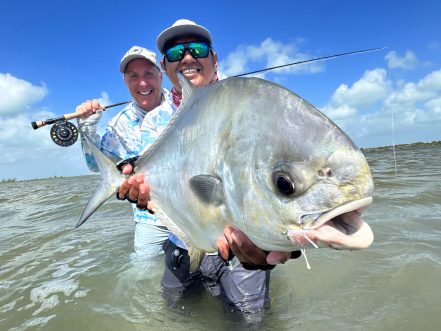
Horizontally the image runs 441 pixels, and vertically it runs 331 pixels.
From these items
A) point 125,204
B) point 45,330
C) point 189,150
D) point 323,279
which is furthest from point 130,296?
point 125,204

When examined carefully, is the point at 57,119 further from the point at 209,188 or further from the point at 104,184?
the point at 209,188

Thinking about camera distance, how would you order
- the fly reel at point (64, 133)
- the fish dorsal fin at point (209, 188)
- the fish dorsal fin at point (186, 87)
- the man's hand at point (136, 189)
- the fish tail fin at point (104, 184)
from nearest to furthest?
the fish dorsal fin at point (209, 188)
the fish dorsal fin at point (186, 87)
the man's hand at point (136, 189)
the fish tail fin at point (104, 184)
the fly reel at point (64, 133)

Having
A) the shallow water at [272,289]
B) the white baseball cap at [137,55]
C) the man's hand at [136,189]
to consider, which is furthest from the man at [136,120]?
the man's hand at [136,189]

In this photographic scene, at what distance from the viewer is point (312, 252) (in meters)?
5.30

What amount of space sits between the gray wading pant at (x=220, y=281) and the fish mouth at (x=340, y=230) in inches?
81.7

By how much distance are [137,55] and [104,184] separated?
8.07ft

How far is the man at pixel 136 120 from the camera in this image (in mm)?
5117

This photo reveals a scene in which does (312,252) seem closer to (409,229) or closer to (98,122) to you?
(409,229)

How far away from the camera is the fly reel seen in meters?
5.66

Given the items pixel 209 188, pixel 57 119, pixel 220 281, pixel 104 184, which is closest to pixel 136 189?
pixel 104 184

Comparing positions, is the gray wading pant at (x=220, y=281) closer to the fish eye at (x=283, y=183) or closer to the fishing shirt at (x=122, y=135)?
the fishing shirt at (x=122, y=135)

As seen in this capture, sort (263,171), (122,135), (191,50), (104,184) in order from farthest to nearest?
(122,135) < (191,50) < (104,184) < (263,171)

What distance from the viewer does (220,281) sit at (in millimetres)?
3869

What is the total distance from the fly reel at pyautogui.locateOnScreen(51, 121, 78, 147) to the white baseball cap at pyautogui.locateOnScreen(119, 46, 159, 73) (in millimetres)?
1266
